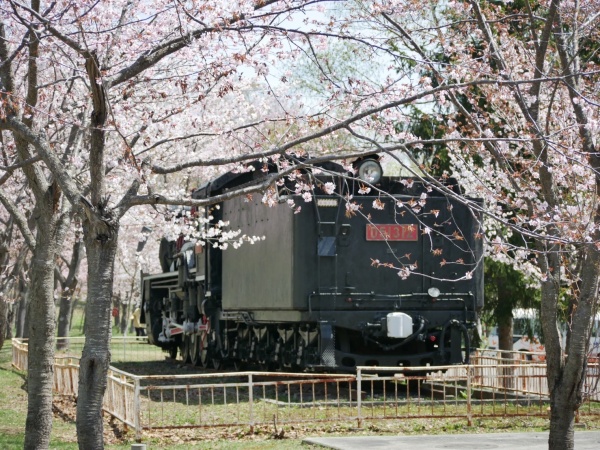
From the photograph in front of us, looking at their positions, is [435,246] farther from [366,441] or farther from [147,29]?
[147,29]

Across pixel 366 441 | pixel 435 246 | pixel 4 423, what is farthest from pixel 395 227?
pixel 4 423

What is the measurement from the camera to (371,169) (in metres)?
16.2

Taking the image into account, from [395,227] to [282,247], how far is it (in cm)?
186

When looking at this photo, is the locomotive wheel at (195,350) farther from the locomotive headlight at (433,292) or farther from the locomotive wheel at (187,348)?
the locomotive headlight at (433,292)

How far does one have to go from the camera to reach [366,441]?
462 inches

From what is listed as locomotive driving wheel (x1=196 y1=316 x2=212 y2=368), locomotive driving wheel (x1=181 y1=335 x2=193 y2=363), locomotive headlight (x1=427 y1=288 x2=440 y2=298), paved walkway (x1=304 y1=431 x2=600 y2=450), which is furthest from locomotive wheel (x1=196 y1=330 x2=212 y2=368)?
paved walkway (x1=304 y1=431 x2=600 y2=450)

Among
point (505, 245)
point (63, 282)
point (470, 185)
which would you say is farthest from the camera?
point (63, 282)

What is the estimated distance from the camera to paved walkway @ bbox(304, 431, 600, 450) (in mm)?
11211

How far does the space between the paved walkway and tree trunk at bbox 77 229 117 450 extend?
3.44m

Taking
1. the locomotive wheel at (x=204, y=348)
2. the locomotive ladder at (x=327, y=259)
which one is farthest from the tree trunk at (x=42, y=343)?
the locomotive wheel at (x=204, y=348)

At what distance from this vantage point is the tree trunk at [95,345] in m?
8.37

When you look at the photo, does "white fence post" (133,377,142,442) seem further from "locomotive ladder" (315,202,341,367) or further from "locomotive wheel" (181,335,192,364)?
"locomotive wheel" (181,335,192,364)

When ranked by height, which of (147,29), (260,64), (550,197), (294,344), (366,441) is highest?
(147,29)

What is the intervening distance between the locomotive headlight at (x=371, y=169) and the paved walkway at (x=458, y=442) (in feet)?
16.3
